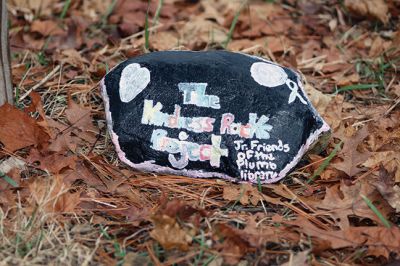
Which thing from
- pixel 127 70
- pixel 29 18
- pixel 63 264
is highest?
pixel 127 70

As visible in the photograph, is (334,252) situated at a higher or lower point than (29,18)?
higher

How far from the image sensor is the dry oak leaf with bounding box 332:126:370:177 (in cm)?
234

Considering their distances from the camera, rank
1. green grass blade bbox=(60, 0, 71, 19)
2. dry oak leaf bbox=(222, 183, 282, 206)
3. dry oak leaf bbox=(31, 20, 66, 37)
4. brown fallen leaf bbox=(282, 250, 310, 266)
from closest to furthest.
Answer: brown fallen leaf bbox=(282, 250, 310, 266)
dry oak leaf bbox=(222, 183, 282, 206)
dry oak leaf bbox=(31, 20, 66, 37)
green grass blade bbox=(60, 0, 71, 19)

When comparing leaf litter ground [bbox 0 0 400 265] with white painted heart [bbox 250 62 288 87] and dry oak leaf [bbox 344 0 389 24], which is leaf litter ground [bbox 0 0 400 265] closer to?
dry oak leaf [bbox 344 0 389 24]

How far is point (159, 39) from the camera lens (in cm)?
335

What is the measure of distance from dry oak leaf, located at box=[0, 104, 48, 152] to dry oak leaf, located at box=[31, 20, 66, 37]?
1.14 metres

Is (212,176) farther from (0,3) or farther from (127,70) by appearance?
(0,3)

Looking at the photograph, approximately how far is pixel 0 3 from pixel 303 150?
126 cm

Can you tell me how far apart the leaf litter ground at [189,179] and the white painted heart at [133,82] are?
0.23m

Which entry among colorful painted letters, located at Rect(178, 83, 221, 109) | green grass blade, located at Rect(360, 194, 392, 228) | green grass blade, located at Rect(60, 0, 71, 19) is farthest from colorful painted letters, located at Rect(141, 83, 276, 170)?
green grass blade, located at Rect(60, 0, 71, 19)

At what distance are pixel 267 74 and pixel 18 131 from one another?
0.96 metres

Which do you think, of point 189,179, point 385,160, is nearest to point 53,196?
point 189,179

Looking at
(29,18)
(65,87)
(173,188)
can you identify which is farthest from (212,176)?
(29,18)

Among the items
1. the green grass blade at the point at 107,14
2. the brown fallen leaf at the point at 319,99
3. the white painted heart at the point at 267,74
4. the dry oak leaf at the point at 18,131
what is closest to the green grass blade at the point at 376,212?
the white painted heart at the point at 267,74
